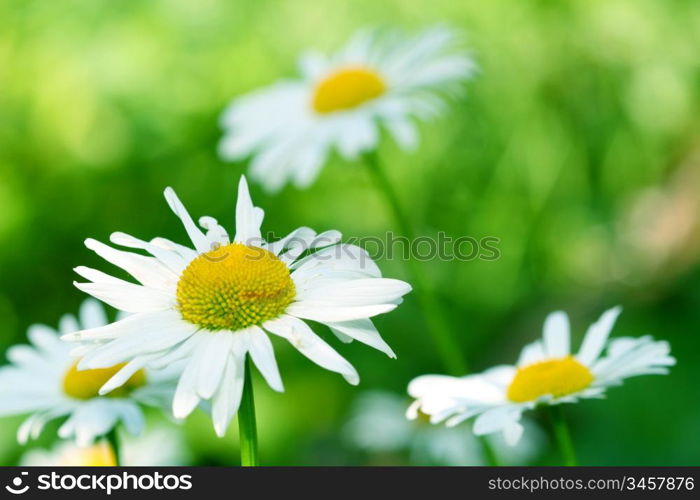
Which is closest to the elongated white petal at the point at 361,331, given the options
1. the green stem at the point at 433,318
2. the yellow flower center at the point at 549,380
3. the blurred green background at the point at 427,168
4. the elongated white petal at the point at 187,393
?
the elongated white petal at the point at 187,393

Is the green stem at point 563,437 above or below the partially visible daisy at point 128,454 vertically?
below

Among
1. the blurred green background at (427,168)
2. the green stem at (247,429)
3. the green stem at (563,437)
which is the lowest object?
the green stem at (247,429)

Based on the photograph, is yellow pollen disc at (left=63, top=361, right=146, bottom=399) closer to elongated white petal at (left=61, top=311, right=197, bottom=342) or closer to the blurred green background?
elongated white petal at (left=61, top=311, right=197, bottom=342)

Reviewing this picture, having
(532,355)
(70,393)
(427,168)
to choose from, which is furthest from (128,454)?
(427,168)

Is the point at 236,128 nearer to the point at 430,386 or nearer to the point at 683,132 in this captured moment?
the point at 430,386

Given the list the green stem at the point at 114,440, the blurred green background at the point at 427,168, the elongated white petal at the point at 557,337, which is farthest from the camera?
the blurred green background at the point at 427,168

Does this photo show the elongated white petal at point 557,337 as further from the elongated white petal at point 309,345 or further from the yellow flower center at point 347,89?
the yellow flower center at point 347,89

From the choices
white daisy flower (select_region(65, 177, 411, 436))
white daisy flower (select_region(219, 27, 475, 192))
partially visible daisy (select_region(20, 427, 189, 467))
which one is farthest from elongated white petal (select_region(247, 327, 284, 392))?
white daisy flower (select_region(219, 27, 475, 192))
